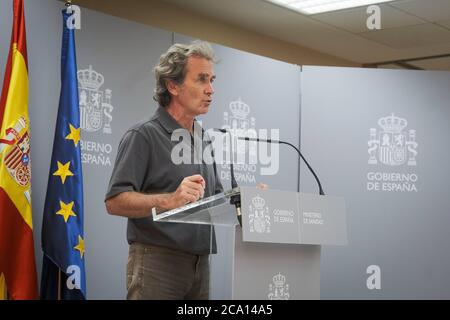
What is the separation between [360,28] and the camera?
6.80m

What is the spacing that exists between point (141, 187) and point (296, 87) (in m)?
2.96

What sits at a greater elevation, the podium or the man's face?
the man's face

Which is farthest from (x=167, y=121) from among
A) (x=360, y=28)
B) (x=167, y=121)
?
(x=360, y=28)

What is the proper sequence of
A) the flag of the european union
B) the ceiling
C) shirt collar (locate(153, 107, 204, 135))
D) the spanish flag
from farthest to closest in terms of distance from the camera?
1. the ceiling
2. the flag of the european union
3. the spanish flag
4. shirt collar (locate(153, 107, 204, 135))

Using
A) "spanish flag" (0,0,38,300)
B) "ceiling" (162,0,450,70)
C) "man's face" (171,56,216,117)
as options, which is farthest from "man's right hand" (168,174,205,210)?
"ceiling" (162,0,450,70)

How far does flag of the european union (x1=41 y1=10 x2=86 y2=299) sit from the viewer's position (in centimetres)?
400

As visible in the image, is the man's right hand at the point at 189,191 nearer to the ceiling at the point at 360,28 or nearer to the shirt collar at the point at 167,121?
the shirt collar at the point at 167,121

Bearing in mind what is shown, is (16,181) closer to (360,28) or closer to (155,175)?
(155,175)

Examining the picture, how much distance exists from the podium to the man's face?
67 cm

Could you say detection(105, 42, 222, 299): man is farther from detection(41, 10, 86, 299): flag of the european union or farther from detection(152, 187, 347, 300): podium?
detection(41, 10, 86, 299): flag of the european union

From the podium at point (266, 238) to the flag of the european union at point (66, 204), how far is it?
4.66ft

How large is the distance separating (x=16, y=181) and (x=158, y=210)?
1362 millimetres
